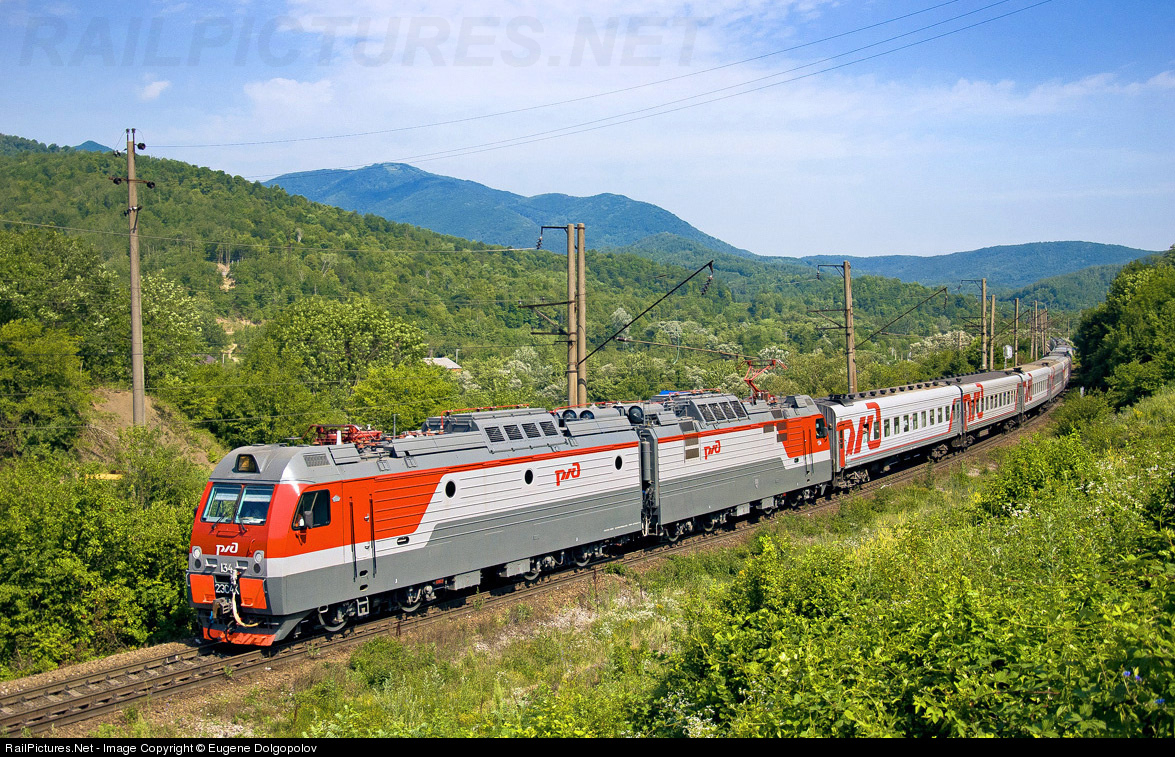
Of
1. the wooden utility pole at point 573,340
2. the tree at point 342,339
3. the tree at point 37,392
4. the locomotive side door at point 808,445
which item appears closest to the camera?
the wooden utility pole at point 573,340

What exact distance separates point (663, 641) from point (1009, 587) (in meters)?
7.55

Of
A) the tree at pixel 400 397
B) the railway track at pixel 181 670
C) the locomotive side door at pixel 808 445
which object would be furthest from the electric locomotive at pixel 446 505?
the tree at pixel 400 397

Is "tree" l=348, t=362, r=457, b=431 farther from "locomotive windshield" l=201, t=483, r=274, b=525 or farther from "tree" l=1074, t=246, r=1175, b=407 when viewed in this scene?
"tree" l=1074, t=246, r=1175, b=407

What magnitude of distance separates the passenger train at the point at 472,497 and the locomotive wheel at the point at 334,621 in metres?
0.03

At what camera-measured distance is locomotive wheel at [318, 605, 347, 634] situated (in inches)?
623

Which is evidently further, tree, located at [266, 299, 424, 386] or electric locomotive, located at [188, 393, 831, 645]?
tree, located at [266, 299, 424, 386]

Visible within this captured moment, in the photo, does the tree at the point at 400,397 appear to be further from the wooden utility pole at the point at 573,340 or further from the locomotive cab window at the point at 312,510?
the locomotive cab window at the point at 312,510

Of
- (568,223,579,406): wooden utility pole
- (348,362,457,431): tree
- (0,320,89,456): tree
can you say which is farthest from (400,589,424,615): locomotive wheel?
(348,362,457,431): tree

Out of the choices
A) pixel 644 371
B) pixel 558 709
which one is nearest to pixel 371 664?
pixel 558 709

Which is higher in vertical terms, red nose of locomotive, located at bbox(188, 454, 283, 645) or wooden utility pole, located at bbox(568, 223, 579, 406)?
wooden utility pole, located at bbox(568, 223, 579, 406)

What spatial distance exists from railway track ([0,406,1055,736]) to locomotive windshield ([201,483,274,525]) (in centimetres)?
258

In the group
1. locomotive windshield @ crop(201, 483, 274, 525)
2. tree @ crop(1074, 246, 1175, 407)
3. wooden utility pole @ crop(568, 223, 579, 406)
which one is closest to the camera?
→ locomotive windshield @ crop(201, 483, 274, 525)

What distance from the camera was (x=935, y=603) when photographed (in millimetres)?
10422

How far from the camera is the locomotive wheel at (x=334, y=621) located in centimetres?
1581
